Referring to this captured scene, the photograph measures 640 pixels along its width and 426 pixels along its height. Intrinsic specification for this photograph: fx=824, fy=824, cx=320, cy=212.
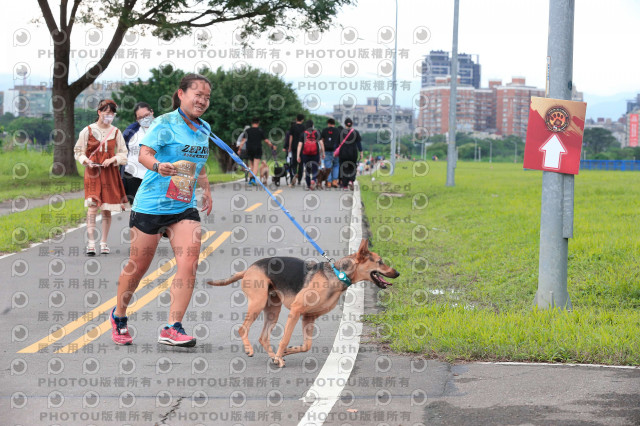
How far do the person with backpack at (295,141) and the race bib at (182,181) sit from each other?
18099mm

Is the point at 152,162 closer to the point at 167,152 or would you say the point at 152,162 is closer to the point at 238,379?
the point at 167,152

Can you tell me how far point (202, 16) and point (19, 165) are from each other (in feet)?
28.8

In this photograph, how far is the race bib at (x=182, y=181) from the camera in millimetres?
6438

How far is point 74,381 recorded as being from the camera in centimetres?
558

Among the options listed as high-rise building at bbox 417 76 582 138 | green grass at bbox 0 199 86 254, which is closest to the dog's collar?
green grass at bbox 0 199 86 254

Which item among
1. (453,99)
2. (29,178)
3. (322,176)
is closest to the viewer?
(322,176)

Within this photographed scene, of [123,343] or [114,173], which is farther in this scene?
[114,173]

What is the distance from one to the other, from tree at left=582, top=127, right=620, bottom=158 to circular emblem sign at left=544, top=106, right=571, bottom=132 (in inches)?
6022

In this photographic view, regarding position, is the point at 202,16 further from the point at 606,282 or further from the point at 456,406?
the point at 456,406

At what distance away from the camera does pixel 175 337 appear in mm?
6449

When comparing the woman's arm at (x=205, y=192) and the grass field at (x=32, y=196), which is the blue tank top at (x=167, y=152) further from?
the grass field at (x=32, y=196)

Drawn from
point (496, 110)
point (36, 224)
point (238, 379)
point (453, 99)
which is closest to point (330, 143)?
point (453, 99)

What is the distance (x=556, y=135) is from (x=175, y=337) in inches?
158

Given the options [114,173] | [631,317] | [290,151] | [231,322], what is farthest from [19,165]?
[631,317]
